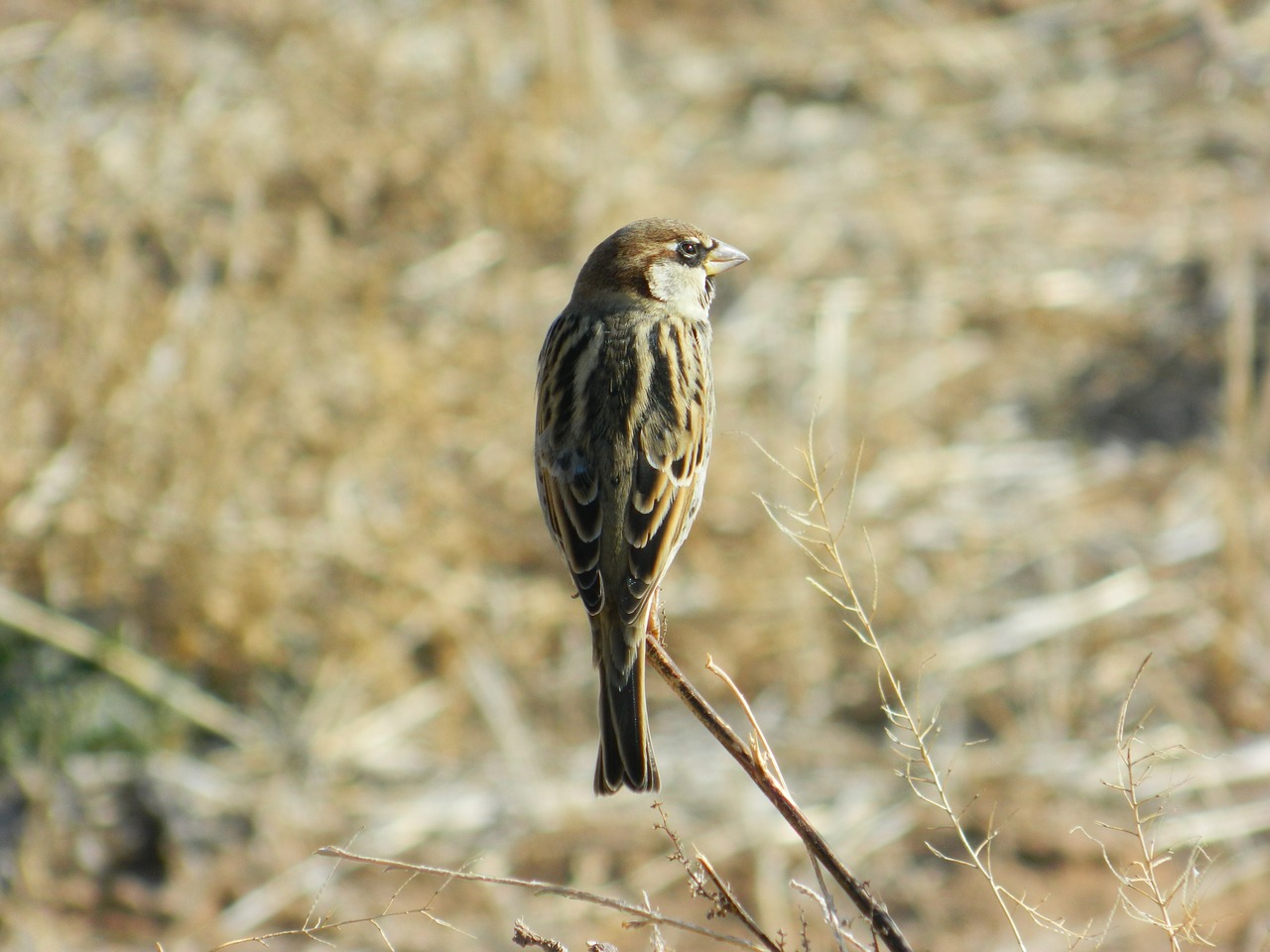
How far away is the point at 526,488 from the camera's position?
6.81 m

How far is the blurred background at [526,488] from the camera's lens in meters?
5.80

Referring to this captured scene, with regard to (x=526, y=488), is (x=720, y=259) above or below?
above

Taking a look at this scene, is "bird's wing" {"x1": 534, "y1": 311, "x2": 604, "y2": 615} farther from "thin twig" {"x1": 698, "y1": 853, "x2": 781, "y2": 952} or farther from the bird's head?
"thin twig" {"x1": 698, "y1": 853, "x2": 781, "y2": 952}

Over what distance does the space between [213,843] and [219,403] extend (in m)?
1.71

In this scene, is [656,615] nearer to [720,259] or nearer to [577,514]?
[577,514]

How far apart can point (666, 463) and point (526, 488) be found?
385cm

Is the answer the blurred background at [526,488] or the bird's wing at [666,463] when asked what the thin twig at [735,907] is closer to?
the bird's wing at [666,463]

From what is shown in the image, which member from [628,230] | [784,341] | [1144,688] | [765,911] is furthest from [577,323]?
[784,341]

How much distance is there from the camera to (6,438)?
6105 mm

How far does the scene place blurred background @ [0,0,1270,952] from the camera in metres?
5.80

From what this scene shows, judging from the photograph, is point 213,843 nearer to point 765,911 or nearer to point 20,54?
point 765,911

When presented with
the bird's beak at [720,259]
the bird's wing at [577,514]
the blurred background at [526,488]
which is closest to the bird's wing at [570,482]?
the bird's wing at [577,514]

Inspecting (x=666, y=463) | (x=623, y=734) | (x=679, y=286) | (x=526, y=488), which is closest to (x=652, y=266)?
(x=679, y=286)

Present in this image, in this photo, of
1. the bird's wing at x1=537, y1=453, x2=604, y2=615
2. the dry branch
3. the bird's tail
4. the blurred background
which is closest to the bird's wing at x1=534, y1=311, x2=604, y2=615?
the bird's wing at x1=537, y1=453, x2=604, y2=615
